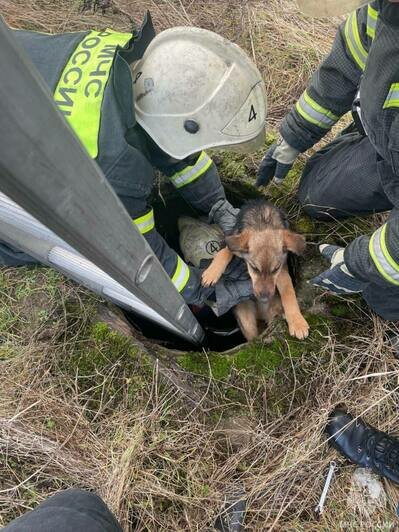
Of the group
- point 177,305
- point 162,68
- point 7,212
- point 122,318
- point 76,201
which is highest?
point 76,201

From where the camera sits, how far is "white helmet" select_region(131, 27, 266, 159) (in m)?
2.13

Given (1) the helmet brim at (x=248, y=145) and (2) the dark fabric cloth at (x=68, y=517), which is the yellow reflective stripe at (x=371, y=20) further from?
(2) the dark fabric cloth at (x=68, y=517)

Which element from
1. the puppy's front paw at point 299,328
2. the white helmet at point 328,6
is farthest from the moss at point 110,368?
the white helmet at point 328,6

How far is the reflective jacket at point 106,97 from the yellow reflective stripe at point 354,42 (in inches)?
39.3

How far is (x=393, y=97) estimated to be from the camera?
1.93 m

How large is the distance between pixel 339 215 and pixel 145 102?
59.0 inches

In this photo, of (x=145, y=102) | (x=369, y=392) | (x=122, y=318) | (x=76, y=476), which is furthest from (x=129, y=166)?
(x=369, y=392)

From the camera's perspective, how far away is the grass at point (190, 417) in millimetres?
2516

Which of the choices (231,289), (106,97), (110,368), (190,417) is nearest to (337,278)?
(231,289)

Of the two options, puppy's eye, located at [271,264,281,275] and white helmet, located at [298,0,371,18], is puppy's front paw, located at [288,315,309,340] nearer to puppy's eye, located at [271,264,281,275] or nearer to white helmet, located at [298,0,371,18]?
puppy's eye, located at [271,264,281,275]

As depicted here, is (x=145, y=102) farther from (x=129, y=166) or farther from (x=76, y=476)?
(x=76, y=476)

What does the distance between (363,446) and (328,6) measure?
2263mm

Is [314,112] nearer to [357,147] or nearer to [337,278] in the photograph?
[357,147]

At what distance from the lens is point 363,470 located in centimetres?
275
